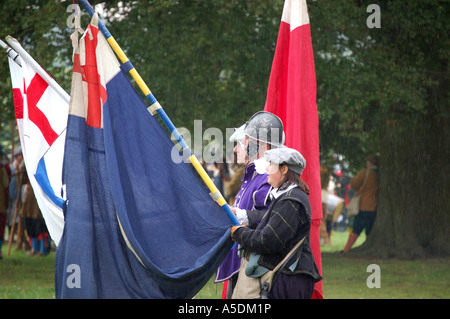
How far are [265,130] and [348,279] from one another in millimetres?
7508

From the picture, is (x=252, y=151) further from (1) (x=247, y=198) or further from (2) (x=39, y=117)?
(2) (x=39, y=117)

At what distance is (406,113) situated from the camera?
14.0m

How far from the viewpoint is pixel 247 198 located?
5.11 meters

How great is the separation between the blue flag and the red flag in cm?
134

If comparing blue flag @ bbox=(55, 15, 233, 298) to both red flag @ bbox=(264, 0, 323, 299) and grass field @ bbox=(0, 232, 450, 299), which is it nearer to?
red flag @ bbox=(264, 0, 323, 299)

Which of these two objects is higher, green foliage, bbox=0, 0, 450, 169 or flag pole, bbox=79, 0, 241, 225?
green foliage, bbox=0, 0, 450, 169

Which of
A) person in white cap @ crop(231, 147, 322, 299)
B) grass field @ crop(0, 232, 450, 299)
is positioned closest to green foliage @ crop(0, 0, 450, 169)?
grass field @ crop(0, 232, 450, 299)

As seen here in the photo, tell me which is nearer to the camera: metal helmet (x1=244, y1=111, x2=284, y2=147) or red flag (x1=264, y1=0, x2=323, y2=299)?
metal helmet (x1=244, y1=111, x2=284, y2=147)

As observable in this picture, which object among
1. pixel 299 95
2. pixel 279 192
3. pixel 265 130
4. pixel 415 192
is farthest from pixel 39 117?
pixel 415 192

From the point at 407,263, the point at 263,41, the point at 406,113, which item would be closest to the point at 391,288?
the point at 407,263

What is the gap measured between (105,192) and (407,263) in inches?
406

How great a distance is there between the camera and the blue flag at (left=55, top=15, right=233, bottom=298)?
14.9ft

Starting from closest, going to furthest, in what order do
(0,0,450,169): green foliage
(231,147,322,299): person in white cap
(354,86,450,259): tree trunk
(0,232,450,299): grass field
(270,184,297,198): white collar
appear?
(231,147,322,299): person in white cap < (270,184,297,198): white collar < (0,232,450,299): grass field < (0,0,450,169): green foliage < (354,86,450,259): tree trunk
